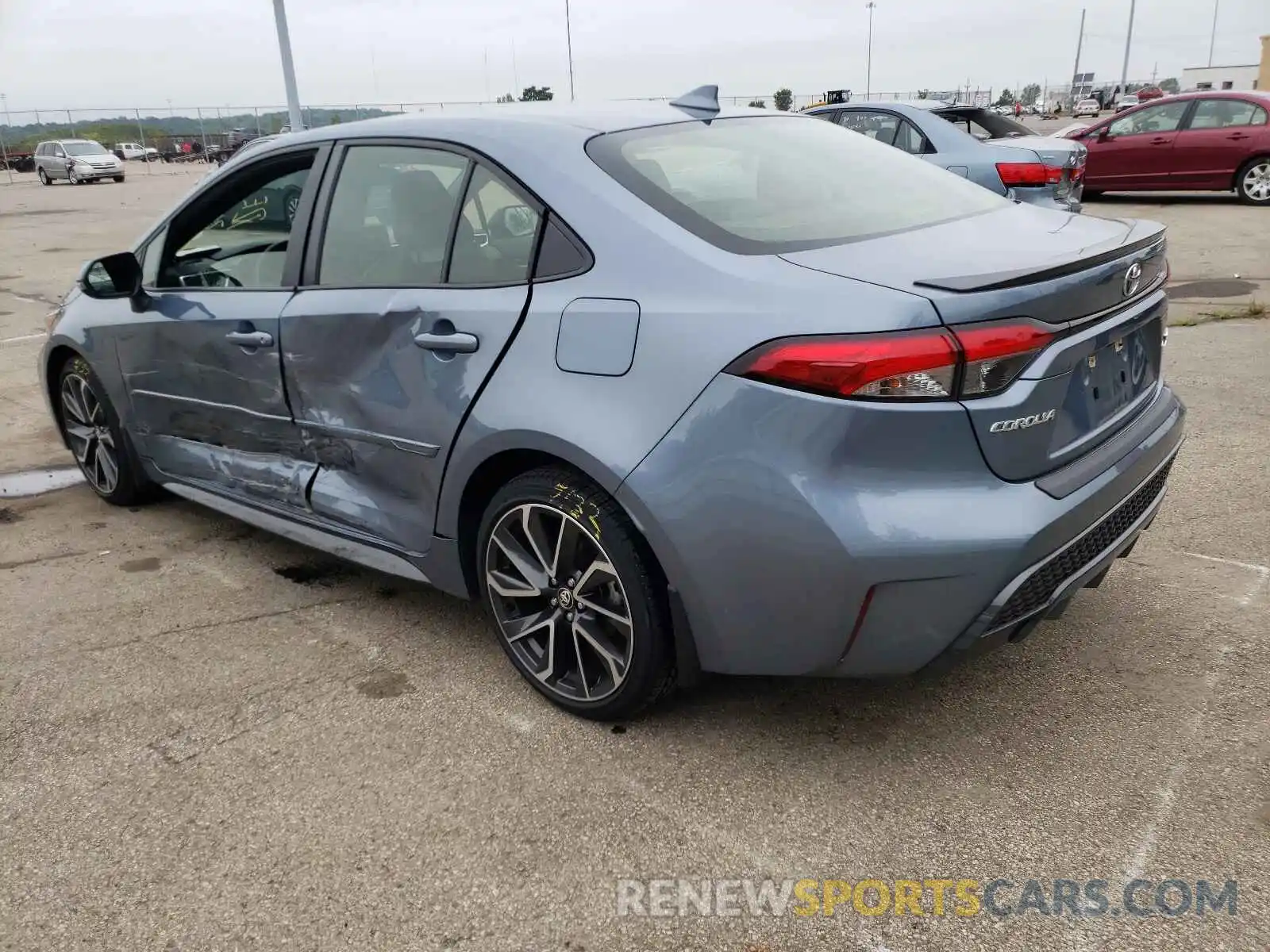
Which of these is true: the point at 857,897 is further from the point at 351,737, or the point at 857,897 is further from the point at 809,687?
the point at 351,737

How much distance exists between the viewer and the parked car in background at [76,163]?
34.0 meters

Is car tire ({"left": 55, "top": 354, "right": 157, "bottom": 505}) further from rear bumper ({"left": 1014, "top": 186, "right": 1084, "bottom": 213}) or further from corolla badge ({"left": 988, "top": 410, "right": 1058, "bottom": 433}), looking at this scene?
rear bumper ({"left": 1014, "top": 186, "right": 1084, "bottom": 213})

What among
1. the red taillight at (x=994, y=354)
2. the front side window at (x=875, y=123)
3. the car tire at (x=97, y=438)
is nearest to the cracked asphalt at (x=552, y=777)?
the car tire at (x=97, y=438)

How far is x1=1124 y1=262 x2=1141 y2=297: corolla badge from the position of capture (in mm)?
2586

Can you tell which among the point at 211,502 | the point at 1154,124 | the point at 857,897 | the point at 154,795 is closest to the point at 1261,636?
the point at 857,897

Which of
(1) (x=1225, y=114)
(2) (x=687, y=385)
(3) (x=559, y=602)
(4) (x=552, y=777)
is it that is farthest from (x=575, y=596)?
(1) (x=1225, y=114)

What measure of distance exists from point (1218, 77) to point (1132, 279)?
83.7 meters

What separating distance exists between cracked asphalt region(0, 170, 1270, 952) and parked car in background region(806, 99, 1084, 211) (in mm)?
5691

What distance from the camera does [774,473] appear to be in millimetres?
2279

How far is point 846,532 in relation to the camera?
224 cm

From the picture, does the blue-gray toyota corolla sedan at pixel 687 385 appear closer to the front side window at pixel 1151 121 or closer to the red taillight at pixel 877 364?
the red taillight at pixel 877 364

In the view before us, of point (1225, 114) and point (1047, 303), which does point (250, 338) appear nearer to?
point (1047, 303)

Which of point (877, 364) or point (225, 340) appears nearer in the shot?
point (877, 364)

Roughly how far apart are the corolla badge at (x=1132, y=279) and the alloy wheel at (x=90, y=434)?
3983 millimetres
